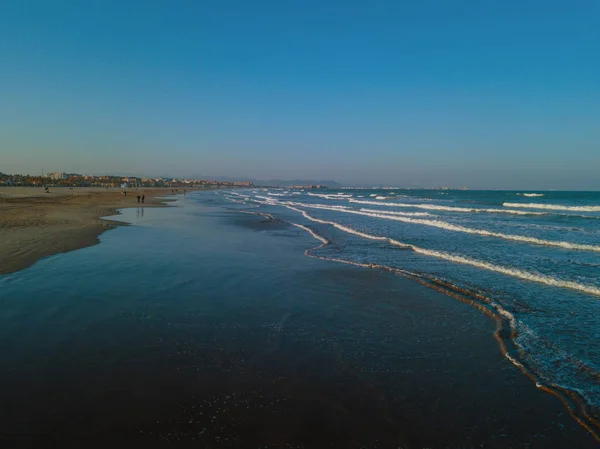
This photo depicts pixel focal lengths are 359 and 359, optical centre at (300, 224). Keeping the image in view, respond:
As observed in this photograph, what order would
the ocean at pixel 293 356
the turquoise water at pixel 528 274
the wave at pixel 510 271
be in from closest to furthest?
the ocean at pixel 293 356
the turquoise water at pixel 528 274
the wave at pixel 510 271

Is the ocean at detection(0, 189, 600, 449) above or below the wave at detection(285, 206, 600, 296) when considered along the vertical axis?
below

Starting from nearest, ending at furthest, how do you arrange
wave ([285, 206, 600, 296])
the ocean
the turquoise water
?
the ocean, the turquoise water, wave ([285, 206, 600, 296])

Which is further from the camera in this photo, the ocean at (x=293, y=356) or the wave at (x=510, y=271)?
the wave at (x=510, y=271)

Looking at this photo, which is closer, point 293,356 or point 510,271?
point 293,356

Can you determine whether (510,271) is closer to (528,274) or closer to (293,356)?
(528,274)

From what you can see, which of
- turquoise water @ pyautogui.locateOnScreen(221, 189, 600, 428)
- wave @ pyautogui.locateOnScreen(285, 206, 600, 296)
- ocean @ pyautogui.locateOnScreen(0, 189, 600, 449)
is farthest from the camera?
wave @ pyautogui.locateOnScreen(285, 206, 600, 296)

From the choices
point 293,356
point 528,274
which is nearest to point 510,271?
point 528,274

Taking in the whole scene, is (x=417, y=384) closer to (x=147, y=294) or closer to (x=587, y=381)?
(x=587, y=381)

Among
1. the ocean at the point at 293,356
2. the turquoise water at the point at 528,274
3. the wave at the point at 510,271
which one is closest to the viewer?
the ocean at the point at 293,356
